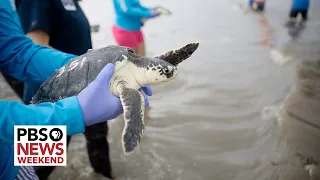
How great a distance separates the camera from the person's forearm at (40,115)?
737 millimetres

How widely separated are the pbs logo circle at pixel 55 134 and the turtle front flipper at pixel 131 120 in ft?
0.66

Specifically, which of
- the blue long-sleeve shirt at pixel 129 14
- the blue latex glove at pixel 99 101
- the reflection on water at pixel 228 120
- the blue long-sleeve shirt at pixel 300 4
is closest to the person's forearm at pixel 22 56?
the blue latex glove at pixel 99 101

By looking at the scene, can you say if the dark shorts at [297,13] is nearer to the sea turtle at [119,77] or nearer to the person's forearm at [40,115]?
the sea turtle at [119,77]

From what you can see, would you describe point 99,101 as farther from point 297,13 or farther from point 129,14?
point 297,13

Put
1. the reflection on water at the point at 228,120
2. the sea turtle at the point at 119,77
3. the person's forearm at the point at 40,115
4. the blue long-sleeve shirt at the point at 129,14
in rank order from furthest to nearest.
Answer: the blue long-sleeve shirt at the point at 129,14 → the reflection on water at the point at 228,120 → the sea turtle at the point at 119,77 → the person's forearm at the point at 40,115

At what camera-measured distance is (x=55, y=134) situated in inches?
34.3

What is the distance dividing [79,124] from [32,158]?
0.26m

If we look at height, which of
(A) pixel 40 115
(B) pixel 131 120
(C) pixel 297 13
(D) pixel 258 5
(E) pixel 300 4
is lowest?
(D) pixel 258 5

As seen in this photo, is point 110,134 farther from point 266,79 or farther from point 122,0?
point 266,79

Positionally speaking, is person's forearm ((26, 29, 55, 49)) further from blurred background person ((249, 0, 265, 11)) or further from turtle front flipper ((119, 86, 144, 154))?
blurred background person ((249, 0, 265, 11))

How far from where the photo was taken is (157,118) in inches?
90.2

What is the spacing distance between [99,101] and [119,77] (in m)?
0.23

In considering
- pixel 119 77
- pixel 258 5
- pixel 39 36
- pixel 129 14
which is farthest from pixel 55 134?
pixel 258 5

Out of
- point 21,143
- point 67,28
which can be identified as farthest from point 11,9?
point 21,143
